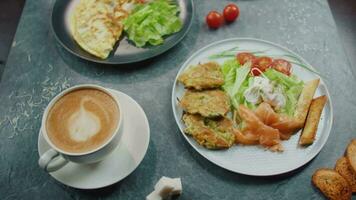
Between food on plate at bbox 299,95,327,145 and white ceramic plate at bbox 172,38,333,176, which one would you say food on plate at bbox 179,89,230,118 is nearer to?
white ceramic plate at bbox 172,38,333,176

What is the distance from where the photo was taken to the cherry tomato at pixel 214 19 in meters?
1.87

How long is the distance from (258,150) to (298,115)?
228mm

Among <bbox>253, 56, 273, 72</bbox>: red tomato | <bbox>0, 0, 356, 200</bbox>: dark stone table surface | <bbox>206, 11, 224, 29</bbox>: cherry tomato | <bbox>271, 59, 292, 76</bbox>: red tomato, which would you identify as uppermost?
<bbox>206, 11, 224, 29</bbox>: cherry tomato

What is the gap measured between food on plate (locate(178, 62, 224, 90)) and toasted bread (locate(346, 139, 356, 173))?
0.56m

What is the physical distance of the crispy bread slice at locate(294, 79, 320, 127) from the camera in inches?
61.3

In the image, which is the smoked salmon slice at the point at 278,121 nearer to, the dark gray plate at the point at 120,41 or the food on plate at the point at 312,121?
the food on plate at the point at 312,121

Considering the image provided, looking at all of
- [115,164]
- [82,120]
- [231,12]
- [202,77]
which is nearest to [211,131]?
[202,77]

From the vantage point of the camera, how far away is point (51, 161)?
1.29 meters

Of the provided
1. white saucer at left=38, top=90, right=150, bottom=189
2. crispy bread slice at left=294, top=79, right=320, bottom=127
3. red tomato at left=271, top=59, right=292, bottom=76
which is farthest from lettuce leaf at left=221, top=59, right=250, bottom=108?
white saucer at left=38, top=90, right=150, bottom=189

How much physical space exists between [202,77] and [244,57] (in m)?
0.25

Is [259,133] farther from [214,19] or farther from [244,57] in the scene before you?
[214,19]

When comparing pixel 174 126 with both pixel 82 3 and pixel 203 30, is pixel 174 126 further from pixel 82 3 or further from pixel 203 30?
pixel 82 3

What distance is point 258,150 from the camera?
1.49 m

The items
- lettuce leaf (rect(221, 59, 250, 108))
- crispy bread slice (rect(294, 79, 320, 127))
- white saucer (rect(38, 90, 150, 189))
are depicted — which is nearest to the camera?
white saucer (rect(38, 90, 150, 189))
